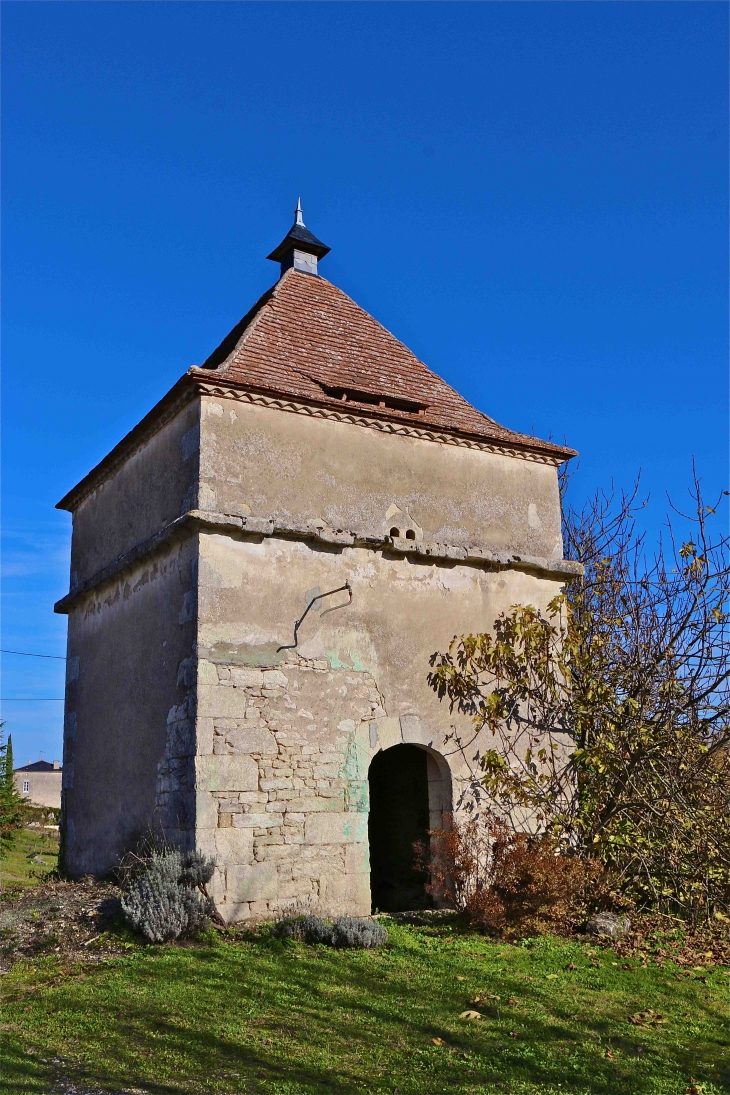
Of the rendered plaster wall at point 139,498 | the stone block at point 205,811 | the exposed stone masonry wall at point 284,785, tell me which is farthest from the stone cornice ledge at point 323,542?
the stone block at point 205,811

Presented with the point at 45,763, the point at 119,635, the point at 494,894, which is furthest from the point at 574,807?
the point at 45,763

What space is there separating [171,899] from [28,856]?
18.3 m

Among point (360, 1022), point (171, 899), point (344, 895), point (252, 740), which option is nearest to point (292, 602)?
point (252, 740)

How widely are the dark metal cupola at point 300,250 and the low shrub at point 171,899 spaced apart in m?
8.87

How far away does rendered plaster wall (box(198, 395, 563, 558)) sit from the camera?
9719 millimetres

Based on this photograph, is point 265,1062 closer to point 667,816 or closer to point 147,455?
point 667,816

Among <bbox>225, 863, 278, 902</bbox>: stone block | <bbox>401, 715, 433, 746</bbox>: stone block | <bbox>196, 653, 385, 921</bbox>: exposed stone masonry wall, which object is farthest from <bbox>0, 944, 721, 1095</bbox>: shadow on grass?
<bbox>401, 715, 433, 746</bbox>: stone block

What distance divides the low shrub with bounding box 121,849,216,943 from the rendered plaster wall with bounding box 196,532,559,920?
211 mm

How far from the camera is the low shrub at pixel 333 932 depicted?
814 cm

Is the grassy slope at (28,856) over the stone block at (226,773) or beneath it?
beneath

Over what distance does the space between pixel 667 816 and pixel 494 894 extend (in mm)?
Answer: 2579

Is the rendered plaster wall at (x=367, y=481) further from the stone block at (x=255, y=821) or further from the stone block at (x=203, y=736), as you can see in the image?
the stone block at (x=255, y=821)

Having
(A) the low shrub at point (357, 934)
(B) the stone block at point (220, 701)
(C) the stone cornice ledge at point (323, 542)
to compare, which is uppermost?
(C) the stone cornice ledge at point (323, 542)

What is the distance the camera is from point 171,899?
809 cm
